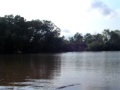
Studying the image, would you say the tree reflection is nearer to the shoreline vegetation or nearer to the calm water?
the calm water

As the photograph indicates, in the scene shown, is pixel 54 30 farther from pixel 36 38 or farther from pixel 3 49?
pixel 3 49

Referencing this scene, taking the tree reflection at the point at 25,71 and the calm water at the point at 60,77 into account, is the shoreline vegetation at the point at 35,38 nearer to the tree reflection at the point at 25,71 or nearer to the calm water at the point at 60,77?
the tree reflection at the point at 25,71

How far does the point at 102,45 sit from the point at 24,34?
52.3 m

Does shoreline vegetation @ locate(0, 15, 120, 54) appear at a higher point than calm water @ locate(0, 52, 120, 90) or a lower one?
higher

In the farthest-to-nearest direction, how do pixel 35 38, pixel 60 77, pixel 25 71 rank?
1. pixel 35 38
2. pixel 25 71
3. pixel 60 77

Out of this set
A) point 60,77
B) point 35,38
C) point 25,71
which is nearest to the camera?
point 60,77

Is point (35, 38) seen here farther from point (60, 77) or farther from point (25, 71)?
point (60, 77)

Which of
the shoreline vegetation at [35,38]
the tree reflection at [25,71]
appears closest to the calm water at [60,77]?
the tree reflection at [25,71]

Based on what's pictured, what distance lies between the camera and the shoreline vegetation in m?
117

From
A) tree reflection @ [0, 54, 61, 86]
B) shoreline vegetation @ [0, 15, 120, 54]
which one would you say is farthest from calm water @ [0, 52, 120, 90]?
shoreline vegetation @ [0, 15, 120, 54]

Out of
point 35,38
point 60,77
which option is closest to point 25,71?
point 60,77

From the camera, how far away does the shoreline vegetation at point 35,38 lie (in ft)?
385

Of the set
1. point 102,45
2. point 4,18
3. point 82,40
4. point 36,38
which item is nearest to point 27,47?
point 36,38

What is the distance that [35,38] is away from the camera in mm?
128250
